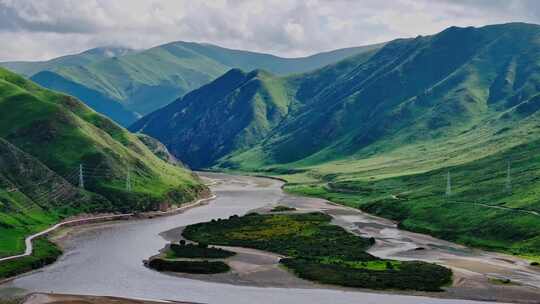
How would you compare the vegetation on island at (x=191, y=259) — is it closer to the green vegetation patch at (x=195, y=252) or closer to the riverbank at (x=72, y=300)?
the green vegetation patch at (x=195, y=252)

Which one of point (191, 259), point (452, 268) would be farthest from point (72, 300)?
point (452, 268)

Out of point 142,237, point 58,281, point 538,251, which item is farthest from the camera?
point 142,237

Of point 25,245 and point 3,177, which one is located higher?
point 3,177

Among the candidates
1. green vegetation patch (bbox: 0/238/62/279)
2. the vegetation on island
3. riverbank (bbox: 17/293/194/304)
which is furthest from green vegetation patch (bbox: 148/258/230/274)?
riverbank (bbox: 17/293/194/304)

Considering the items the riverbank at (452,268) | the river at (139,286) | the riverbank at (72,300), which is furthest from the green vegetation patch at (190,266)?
the riverbank at (72,300)

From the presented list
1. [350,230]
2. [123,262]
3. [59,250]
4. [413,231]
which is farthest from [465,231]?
[59,250]

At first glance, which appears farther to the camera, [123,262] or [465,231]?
[465,231]

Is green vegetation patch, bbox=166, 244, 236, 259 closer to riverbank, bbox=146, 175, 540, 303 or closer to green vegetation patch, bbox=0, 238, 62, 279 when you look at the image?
riverbank, bbox=146, 175, 540, 303

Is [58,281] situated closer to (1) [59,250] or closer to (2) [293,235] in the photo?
(1) [59,250]

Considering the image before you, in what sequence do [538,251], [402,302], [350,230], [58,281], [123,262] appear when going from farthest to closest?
[350,230] < [538,251] < [123,262] < [58,281] < [402,302]
